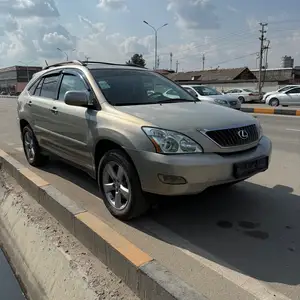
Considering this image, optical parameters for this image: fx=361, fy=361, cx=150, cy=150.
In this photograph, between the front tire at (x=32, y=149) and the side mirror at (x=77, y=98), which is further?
the front tire at (x=32, y=149)

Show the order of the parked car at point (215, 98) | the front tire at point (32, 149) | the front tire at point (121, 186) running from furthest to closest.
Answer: the parked car at point (215, 98), the front tire at point (32, 149), the front tire at point (121, 186)

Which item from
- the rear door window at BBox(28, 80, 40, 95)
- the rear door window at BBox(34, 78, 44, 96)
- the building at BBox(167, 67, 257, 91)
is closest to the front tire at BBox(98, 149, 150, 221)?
the rear door window at BBox(34, 78, 44, 96)

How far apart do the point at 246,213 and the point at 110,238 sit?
1.63 meters

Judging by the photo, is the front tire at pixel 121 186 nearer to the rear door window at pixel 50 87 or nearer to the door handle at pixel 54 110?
the door handle at pixel 54 110

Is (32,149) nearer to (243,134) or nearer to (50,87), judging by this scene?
(50,87)

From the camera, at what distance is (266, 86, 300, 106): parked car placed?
23987 mm

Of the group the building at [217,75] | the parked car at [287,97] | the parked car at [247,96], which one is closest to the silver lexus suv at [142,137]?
the parked car at [287,97]

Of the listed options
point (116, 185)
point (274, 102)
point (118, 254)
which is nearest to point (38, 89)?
point (116, 185)

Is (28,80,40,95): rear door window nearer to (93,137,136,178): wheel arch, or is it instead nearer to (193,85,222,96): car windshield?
(93,137,136,178): wheel arch

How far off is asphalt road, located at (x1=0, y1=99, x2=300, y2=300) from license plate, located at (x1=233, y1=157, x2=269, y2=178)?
54cm

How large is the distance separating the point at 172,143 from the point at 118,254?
3.52 ft

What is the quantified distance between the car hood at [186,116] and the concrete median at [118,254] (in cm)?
111

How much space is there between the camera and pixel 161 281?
Answer: 249cm

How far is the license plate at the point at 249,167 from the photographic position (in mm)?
3407
